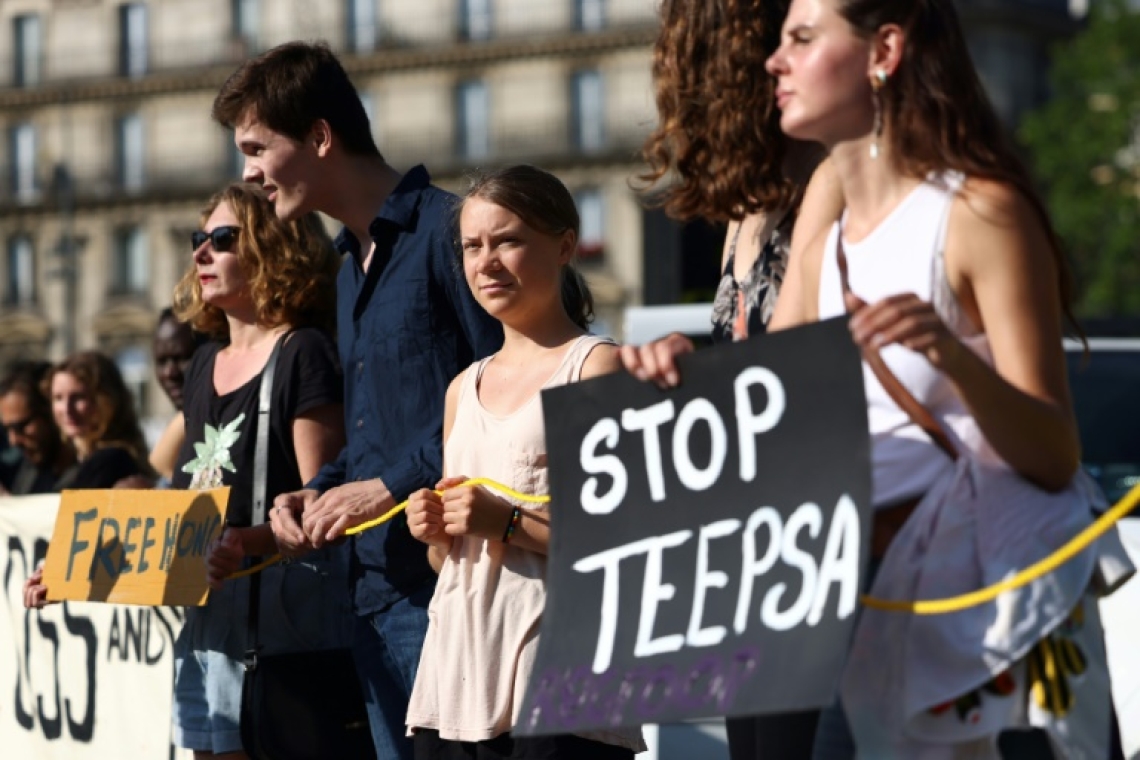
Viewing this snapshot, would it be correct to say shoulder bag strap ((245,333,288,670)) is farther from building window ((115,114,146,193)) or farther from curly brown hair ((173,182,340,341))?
building window ((115,114,146,193))

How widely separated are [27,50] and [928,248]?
2523 inches

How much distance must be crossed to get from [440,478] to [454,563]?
1.06 ft

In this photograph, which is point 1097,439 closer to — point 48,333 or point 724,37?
point 724,37

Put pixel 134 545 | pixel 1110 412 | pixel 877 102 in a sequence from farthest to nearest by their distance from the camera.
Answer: pixel 1110 412, pixel 134 545, pixel 877 102

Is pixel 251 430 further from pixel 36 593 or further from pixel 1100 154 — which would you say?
pixel 1100 154

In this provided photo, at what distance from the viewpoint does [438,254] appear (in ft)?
15.8

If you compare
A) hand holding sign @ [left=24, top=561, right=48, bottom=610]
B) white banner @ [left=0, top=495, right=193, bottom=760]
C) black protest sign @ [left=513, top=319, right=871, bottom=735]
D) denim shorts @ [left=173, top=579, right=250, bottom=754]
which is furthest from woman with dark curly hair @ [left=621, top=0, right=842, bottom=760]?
white banner @ [left=0, top=495, right=193, bottom=760]

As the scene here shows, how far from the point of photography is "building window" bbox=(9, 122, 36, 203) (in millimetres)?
63250

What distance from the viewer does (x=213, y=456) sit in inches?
211

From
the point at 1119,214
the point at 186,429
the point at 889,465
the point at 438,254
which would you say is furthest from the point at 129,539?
the point at 1119,214

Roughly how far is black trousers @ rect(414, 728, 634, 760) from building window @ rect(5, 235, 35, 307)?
59.9m

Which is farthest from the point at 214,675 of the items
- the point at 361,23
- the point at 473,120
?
the point at 361,23

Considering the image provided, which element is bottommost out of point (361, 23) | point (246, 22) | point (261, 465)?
point (261, 465)

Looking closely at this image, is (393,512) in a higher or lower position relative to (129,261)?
higher
